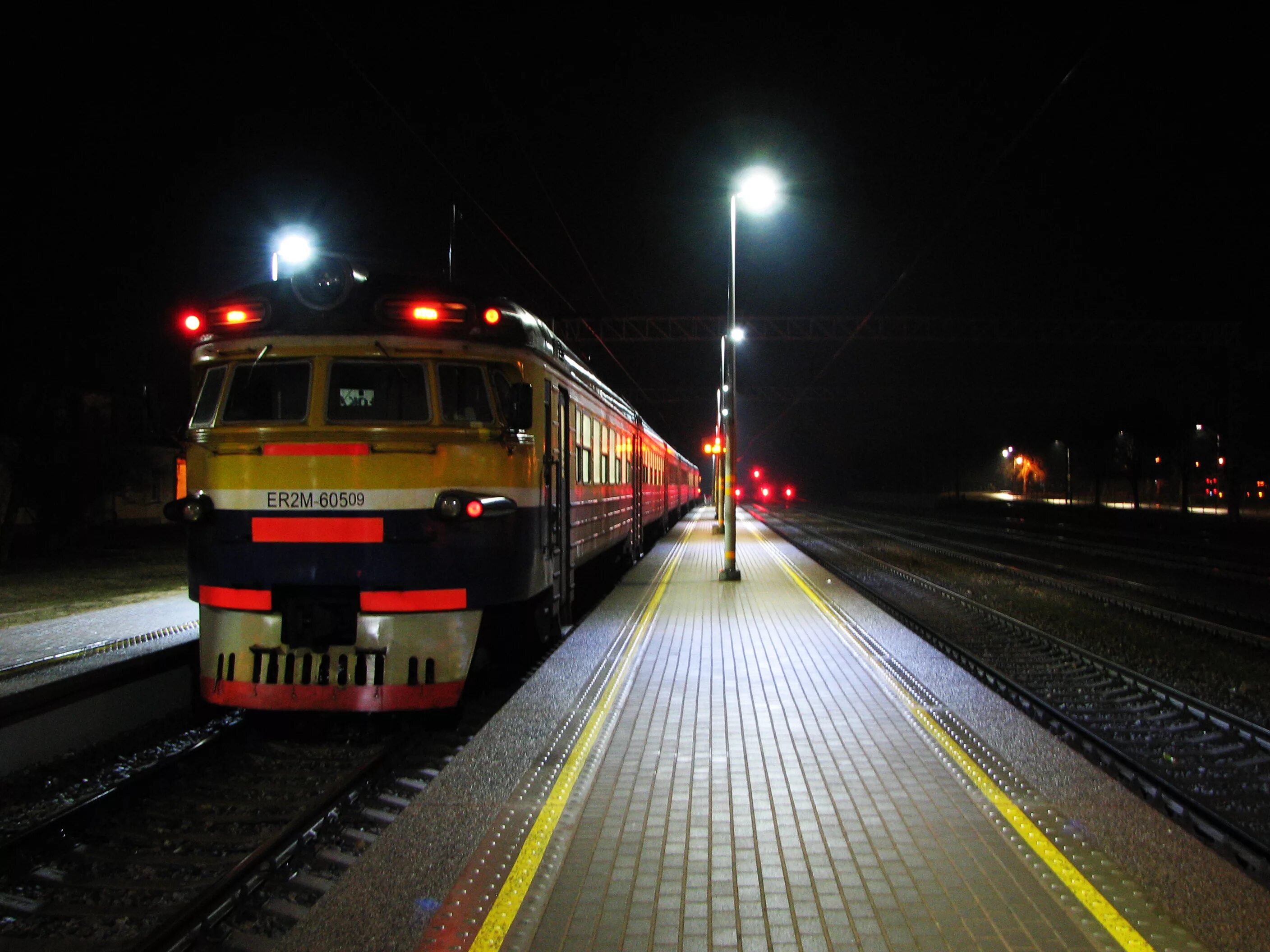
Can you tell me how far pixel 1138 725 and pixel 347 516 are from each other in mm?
6527

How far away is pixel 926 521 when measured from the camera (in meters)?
48.0

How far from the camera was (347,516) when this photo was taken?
6.72 metres

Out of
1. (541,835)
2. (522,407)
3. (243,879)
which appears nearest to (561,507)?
(522,407)

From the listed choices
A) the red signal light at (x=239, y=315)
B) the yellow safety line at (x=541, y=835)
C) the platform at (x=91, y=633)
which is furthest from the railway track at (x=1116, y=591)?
the platform at (x=91, y=633)

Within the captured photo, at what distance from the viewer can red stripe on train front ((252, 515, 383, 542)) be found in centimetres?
671

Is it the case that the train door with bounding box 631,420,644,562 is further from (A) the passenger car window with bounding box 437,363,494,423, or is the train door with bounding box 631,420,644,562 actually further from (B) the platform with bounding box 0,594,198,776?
(A) the passenger car window with bounding box 437,363,494,423

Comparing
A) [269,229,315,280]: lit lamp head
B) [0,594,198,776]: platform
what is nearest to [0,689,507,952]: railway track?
[0,594,198,776]: platform

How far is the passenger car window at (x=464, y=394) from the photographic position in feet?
23.0

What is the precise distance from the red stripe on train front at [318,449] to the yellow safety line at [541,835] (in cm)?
259

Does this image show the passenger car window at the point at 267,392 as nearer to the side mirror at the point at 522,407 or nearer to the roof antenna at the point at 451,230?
the side mirror at the point at 522,407

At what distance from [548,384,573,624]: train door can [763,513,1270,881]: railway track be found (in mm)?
4315

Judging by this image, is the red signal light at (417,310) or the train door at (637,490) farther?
the train door at (637,490)

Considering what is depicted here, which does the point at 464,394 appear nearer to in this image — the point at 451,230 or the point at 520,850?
the point at 520,850

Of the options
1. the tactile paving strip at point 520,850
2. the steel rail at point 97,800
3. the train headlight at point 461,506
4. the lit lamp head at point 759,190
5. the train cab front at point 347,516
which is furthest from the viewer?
the lit lamp head at point 759,190
